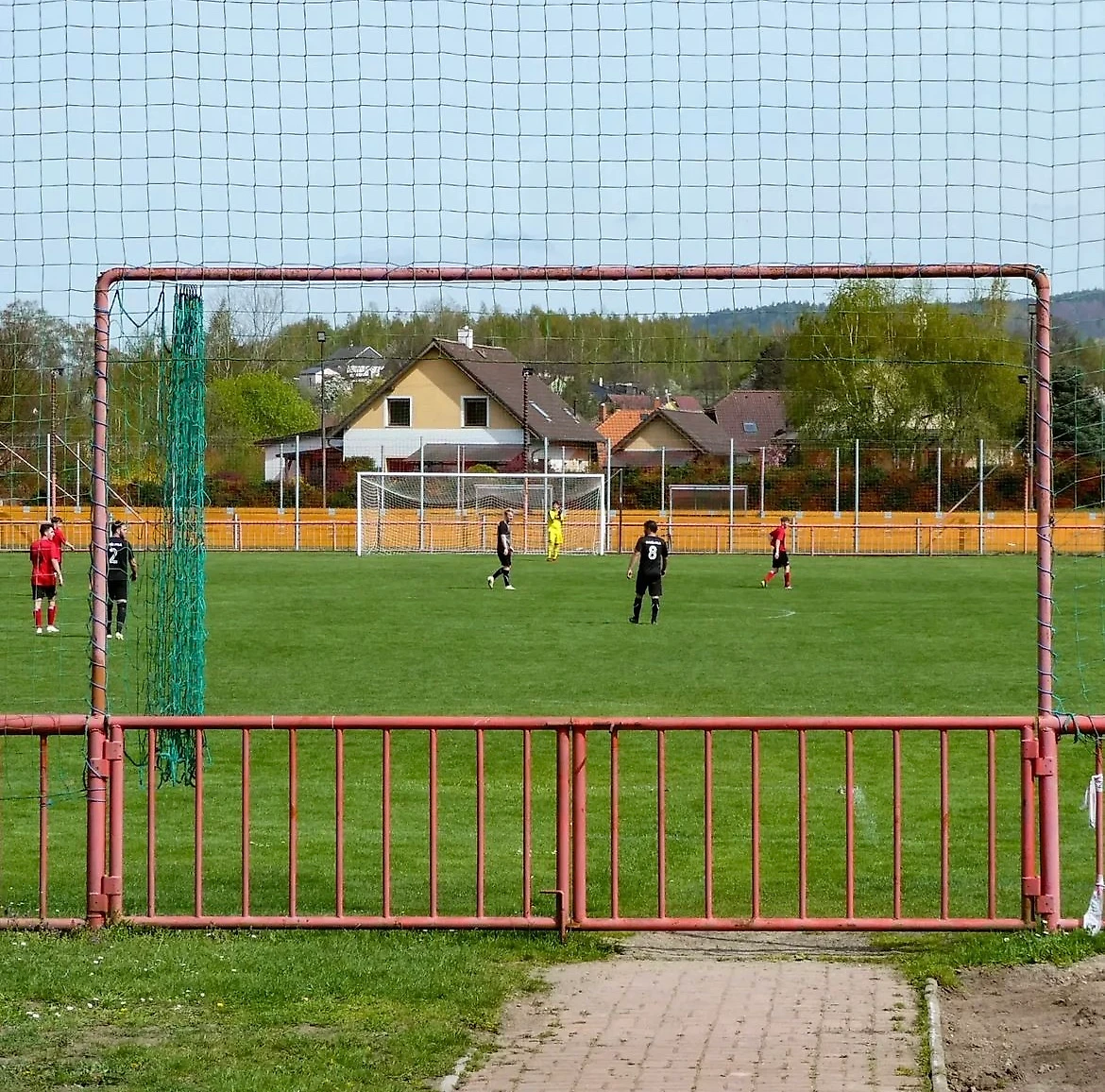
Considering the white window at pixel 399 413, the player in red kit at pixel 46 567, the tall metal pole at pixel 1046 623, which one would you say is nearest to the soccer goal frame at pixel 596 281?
the tall metal pole at pixel 1046 623

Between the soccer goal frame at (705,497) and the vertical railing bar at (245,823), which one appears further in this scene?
the soccer goal frame at (705,497)

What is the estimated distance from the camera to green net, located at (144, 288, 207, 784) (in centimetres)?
1212

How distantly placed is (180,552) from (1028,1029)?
7457mm

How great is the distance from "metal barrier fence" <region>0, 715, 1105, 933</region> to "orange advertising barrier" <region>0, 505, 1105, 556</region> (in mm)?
45746

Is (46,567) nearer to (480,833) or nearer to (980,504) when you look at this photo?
(480,833)

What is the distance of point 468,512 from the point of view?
2429 inches

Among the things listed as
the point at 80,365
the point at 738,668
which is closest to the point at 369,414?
the point at 738,668

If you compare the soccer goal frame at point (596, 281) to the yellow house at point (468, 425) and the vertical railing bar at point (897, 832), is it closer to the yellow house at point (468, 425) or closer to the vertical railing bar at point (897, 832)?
the vertical railing bar at point (897, 832)

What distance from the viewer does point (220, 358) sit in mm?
11508

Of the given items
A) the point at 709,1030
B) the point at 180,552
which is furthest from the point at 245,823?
the point at 180,552

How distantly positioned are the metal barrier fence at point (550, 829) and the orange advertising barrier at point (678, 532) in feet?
150

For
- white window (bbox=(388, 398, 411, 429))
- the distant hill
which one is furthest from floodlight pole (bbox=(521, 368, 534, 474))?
the distant hill

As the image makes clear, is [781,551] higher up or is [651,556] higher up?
[651,556]

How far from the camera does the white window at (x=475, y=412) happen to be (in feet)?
211
